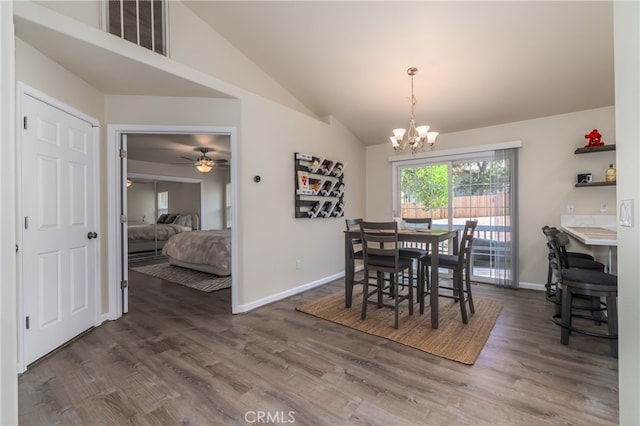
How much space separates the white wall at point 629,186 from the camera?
99cm

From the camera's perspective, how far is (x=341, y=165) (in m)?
4.63

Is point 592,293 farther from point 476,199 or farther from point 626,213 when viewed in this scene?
point 476,199

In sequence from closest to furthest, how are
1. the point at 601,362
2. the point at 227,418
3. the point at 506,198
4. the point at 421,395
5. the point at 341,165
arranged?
the point at 227,418, the point at 421,395, the point at 601,362, the point at 506,198, the point at 341,165

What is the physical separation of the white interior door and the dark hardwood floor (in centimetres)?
23

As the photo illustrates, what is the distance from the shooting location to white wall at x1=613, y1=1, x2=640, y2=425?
0.99 m

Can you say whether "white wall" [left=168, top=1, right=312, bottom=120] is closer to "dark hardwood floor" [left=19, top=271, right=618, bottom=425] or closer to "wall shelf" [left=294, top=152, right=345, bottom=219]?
"wall shelf" [left=294, top=152, right=345, bottom=219]

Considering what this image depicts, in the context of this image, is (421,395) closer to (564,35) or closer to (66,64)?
(564,35)

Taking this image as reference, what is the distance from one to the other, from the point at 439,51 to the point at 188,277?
189 inches

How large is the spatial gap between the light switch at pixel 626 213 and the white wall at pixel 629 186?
0.02m

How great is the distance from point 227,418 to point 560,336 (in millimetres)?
2732

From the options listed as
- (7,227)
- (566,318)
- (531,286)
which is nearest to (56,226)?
(7,227)

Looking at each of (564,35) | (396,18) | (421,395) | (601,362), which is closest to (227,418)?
(421,395)

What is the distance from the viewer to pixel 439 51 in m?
2.95

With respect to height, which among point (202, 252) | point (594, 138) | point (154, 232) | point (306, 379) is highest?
point (594, 138)
